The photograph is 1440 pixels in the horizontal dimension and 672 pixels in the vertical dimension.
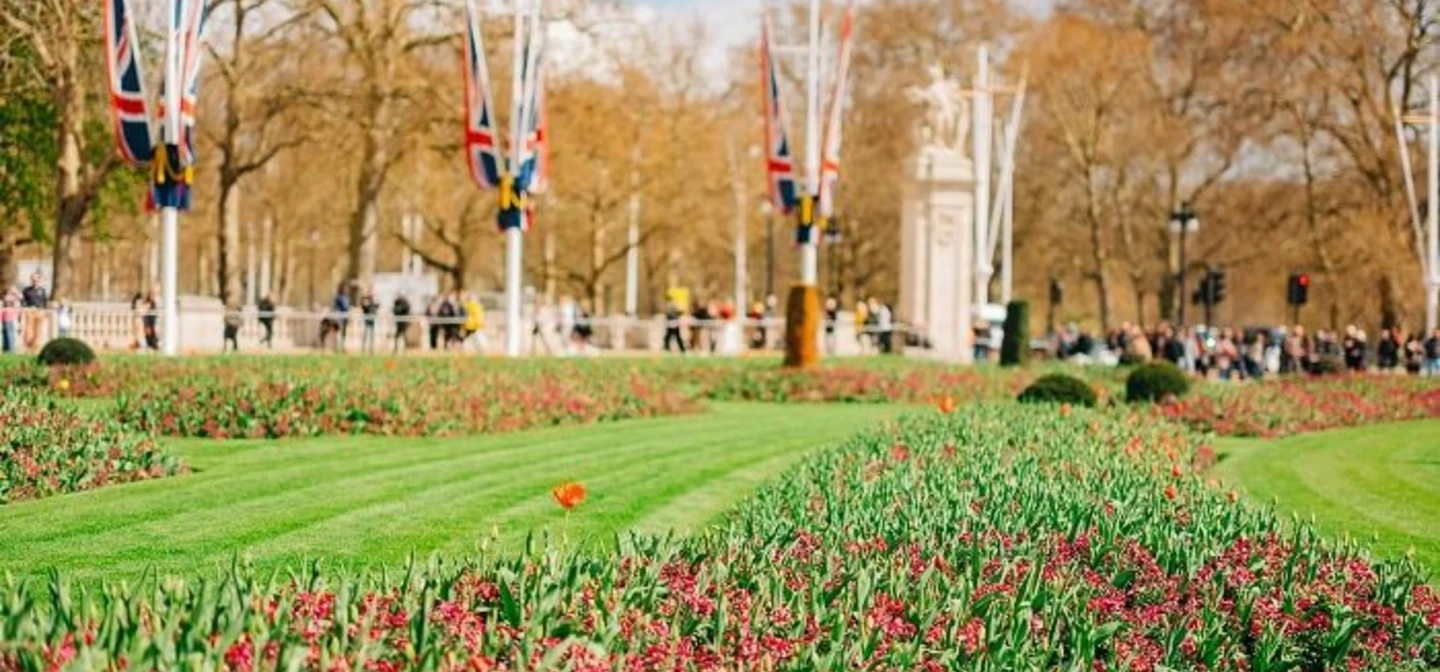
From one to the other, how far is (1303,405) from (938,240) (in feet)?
67.3

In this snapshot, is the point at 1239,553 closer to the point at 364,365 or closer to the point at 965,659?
the point at 965,659

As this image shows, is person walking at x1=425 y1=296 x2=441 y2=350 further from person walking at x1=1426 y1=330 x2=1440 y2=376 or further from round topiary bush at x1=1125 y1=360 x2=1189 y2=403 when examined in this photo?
person walking at x1=1426 y1=330 x2=1440 y2=376

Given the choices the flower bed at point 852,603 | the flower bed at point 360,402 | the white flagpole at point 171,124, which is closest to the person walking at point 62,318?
the white flagpole at point 171,124

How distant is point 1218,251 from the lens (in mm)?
65125

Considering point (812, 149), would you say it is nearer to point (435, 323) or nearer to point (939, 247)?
point (435, 323)

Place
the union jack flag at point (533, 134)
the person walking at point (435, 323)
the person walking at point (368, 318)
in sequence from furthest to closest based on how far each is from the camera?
1. the person walking at point (435, 323)
2. the person walking at point (368, 318)
3. the union jack flag at point (533, 134)

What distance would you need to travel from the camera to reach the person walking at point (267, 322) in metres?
39.1

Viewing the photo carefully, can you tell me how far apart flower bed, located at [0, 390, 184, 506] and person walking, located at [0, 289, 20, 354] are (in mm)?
16784

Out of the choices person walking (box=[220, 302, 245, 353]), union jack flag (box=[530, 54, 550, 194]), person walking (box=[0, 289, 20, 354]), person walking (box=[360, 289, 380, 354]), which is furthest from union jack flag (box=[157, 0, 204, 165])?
person walking (box=[360, 289, 380, 354])

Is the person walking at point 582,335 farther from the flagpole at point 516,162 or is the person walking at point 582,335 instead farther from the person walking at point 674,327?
the flagpole at point 516,162

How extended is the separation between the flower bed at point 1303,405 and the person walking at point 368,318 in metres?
18.0

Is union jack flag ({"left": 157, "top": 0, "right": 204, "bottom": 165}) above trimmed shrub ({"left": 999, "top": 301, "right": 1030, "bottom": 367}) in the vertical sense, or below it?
above

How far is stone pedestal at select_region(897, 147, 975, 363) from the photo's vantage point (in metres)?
46.3

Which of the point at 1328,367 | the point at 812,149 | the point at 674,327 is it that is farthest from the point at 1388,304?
the point at 812,149
